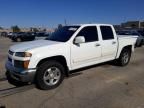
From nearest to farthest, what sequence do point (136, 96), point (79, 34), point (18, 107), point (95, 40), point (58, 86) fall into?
point (18, 107)
point (136, 96)
point (58, 86)
point (79, 34)
point (95, 40)

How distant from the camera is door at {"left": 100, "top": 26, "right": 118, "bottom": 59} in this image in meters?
6.40

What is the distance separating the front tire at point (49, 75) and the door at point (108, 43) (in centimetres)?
200

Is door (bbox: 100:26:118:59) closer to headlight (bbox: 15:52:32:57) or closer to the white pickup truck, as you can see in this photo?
the white pickup truck

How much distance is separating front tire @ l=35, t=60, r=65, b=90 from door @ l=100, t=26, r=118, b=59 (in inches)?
78.9

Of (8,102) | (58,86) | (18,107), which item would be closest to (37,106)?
(18,107)

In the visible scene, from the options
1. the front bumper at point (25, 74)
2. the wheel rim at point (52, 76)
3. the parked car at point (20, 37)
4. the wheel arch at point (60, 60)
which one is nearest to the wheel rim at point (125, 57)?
the wheel arch at point (60, 60)

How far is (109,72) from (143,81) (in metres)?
1.40

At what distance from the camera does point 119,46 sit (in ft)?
23.4

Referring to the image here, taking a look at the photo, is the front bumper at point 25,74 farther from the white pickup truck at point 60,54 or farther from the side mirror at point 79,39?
the side mirror at point 79,39

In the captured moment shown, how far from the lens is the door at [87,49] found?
546cm

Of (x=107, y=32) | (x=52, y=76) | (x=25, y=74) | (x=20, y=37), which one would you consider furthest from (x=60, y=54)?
(x=20, y=37)

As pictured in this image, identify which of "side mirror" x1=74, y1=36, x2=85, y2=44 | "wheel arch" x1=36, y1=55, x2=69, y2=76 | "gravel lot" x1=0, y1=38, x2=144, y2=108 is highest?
"side mirror" x1=74, y1=36, x2=85, y2=44

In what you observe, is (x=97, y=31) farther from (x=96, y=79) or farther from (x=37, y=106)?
(x=37, y=106)

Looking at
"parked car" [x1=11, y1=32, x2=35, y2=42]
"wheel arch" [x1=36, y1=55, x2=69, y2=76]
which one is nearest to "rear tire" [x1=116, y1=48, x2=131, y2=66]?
"wheel arch" [x1=36, y1=55, x2=69, y2=76]
